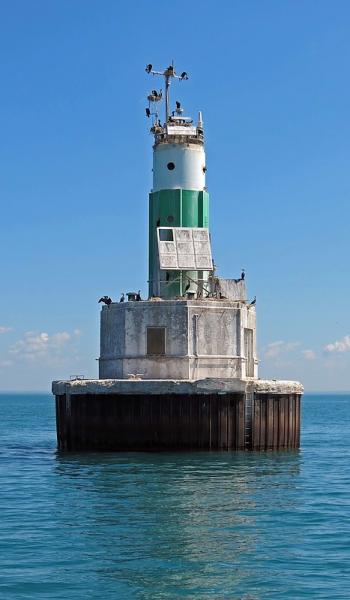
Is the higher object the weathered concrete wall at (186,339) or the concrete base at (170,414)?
the weathered concrete wall at (186,339)

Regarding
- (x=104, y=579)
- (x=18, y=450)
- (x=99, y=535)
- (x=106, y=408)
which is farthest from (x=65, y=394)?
(x=104, y=579)

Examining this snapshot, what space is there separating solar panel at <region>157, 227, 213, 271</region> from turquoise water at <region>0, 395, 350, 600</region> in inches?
396

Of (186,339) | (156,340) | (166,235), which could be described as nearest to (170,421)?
(186,339)

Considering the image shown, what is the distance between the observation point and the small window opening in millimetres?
45594

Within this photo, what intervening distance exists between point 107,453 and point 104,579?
2009 centimetres

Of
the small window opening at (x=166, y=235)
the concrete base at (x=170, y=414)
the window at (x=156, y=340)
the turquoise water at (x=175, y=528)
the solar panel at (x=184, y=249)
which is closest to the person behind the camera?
the turquoise water at (x=175, y=528)

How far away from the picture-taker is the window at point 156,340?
41562 millimetres

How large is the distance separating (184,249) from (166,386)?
895 centimetres

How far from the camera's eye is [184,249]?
4500 centimetres

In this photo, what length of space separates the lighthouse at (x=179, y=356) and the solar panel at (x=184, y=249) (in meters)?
0.05

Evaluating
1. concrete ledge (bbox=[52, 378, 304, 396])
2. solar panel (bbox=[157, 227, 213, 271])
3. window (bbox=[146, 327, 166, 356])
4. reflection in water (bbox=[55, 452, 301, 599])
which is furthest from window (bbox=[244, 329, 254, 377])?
reflection in water (bbox=[55, 452, 301, 599])

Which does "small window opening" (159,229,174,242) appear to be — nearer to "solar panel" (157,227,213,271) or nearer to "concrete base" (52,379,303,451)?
"solar panel" (157,227,213,271)

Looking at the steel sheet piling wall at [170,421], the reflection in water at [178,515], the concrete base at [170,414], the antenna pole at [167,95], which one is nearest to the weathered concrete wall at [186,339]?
the concrete base at [170,414]

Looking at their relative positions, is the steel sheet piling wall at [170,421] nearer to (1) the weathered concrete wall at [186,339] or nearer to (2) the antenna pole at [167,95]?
(1) the weathered concrete wall at [186,339]
